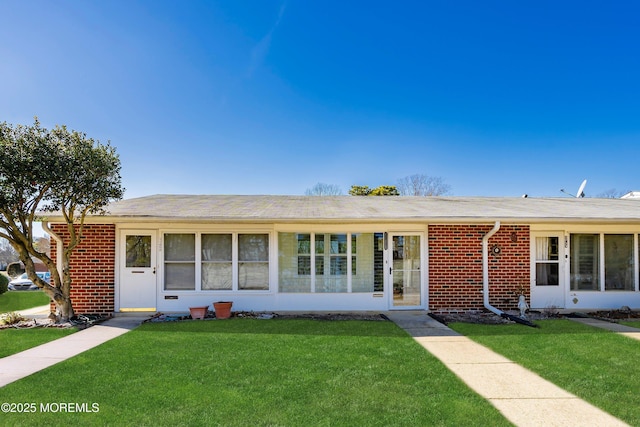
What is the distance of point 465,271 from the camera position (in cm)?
922

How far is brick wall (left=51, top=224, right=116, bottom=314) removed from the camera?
8.83 meters

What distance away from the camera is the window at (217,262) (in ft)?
30.4

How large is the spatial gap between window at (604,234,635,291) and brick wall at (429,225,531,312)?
2500mm

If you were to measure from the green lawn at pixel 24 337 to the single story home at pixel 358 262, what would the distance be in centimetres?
150

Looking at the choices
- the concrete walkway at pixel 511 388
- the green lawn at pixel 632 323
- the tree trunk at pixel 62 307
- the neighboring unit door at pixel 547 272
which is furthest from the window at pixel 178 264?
the green lawn at pixel 632 323

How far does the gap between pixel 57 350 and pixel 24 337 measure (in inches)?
58.4

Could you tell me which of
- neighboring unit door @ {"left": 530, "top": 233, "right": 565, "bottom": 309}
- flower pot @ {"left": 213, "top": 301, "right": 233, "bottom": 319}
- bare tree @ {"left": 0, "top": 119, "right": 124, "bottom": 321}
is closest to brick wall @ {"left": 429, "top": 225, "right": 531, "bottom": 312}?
neighboring unit door @ {"left": 530, "top": 233, "right": 565, "bottom": 309}

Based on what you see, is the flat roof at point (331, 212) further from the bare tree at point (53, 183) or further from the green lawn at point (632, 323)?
the green lawn at point (632, 323)

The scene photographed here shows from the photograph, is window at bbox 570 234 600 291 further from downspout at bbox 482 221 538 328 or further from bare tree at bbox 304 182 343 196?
bare tree at bbox 304 182 343 196

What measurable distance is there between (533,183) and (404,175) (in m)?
12.3

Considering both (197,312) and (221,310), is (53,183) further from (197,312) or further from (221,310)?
(221,310)

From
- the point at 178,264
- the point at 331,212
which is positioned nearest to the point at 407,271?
the point at 331,212

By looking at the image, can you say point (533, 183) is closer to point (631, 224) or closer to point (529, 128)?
point (529, 128)

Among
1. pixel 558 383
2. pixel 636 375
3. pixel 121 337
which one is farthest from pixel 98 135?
pixel 636 375
